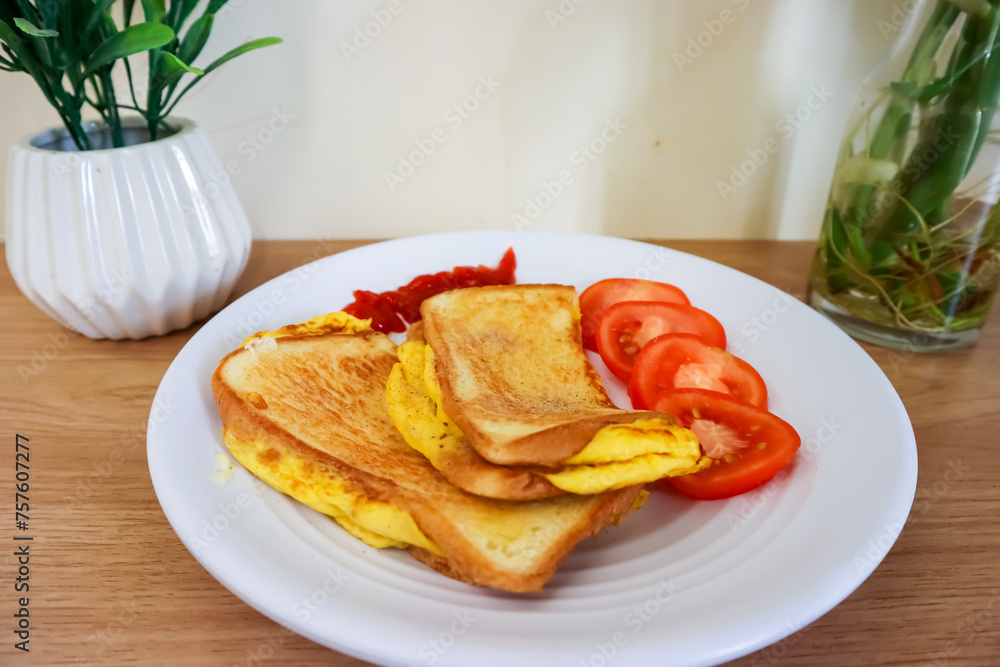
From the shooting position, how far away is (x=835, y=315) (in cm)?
195

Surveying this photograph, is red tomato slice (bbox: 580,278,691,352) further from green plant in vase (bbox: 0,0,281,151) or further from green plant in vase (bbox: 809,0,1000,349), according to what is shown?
→ green plant in vase (bbox: 0,0,281,151)

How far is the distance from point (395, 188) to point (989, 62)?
1774 mm

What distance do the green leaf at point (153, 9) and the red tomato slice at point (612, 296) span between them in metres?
1.32

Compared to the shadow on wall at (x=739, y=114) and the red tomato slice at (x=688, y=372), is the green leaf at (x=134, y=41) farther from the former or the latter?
the shadow on wall at (x=739, y=114)

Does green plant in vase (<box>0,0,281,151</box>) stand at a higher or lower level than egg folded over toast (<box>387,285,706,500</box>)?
higher

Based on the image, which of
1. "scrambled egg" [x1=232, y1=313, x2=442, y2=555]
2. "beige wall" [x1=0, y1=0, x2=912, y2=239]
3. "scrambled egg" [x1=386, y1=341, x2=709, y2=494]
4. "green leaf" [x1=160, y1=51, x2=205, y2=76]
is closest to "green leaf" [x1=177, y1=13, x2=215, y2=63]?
"green leaf" [x1=160, y1=51, x2=205, y2=76]

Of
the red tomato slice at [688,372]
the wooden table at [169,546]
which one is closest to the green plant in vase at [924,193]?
the wooden table at [169,546]

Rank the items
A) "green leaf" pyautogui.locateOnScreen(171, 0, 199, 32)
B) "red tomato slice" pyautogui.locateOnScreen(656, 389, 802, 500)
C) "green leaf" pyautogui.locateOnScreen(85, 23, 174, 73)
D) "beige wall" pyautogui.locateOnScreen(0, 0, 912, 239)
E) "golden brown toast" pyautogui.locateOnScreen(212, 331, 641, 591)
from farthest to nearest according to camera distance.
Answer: "beige wall" pyautogui.locateOnScreen(0, 0, 912, 239) → "green leaf" pyautogui.locateOnScreen(171, 0, 199, 32) → "green leaf" pyautogui.locateOnScreen(85, 23, 174, 73) → "red tomato slice" pyautogui.locateOnScreen(656, 389, 802, 500) → "golden brown toast" pyautogui.locateOnScreen(212, 331, 641, 591)

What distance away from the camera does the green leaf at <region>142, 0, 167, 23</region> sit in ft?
5.26

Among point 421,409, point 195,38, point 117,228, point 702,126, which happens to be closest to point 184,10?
point 195,38

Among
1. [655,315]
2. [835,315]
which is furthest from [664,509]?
[835,315]

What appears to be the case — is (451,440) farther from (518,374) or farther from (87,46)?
(87,46)

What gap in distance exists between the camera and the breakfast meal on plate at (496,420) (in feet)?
3.51

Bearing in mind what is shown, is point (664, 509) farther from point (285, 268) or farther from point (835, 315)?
point (285, 268)
